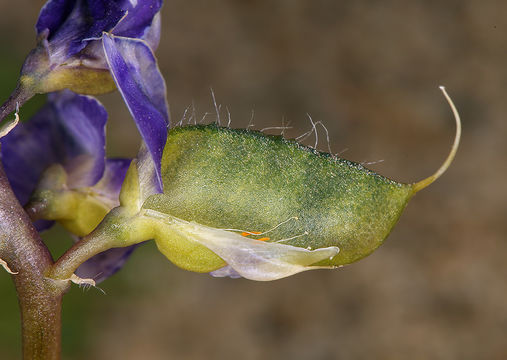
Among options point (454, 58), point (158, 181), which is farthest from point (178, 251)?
point (454, 58)

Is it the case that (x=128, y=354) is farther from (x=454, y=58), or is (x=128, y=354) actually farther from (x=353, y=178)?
(x=353, y=178)

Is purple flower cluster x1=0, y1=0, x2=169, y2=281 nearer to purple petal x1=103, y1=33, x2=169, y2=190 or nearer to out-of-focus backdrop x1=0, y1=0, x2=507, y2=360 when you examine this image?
purple petal x1=103, y1=33, x2=169, y2=190

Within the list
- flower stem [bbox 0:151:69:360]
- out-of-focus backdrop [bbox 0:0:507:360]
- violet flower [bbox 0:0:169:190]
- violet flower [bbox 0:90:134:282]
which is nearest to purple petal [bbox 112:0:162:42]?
violet flower [bbox 0:0:169:190]

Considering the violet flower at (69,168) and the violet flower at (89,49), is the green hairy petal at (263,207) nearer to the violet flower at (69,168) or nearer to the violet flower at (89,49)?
the violet flower at (89,49)

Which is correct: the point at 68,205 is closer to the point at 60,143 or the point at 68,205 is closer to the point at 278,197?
the point at 60,143

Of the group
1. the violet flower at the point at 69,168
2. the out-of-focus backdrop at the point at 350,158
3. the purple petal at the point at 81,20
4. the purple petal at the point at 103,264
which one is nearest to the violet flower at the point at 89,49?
the purple petal at the point at 81,20

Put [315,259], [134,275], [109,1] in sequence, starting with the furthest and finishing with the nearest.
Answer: [134,275], [109,1], [315,259]

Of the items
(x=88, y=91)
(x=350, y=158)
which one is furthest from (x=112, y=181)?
(x=350, y=158)
